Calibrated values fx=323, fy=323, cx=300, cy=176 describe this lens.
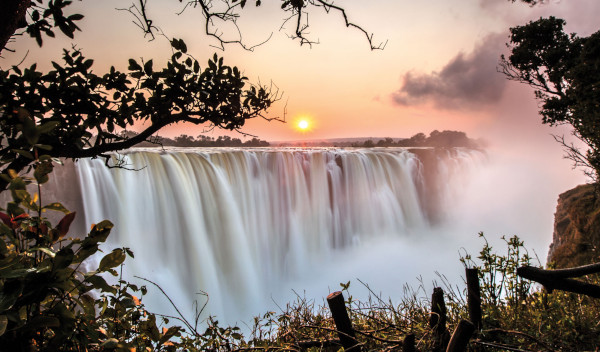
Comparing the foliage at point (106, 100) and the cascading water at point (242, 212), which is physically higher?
the foliage at point (106, 100)

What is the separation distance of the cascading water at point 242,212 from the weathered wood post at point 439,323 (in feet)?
32.3

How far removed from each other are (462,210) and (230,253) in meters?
19.0

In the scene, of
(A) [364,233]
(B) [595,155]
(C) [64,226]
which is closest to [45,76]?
(C) [64,226]

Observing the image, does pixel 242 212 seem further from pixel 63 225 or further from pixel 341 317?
pixel 63 225

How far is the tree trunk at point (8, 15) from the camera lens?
1524 mm

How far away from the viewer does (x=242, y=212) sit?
13.3 metres

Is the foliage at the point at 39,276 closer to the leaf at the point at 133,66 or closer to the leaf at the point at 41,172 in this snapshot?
the leaf at the point at 41,172

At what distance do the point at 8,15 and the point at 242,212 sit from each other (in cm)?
1204

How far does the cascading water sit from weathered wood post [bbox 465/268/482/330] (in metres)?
9.97

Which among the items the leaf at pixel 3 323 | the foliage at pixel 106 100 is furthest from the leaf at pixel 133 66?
the leaf at pixel 3 323

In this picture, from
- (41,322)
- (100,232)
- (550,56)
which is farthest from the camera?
(550,56)

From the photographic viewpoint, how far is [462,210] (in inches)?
955

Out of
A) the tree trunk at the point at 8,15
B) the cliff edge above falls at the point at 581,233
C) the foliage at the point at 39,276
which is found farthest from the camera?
the cliff edge above falls at the point at 581,233

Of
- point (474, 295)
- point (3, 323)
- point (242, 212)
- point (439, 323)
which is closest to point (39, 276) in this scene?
point (3, 323)
